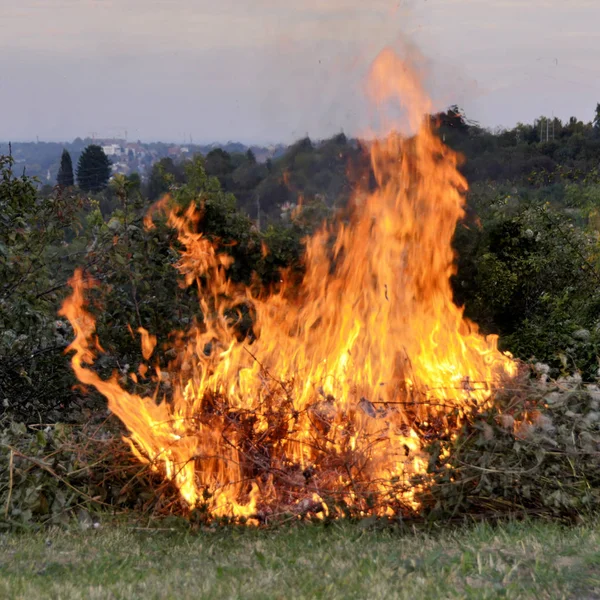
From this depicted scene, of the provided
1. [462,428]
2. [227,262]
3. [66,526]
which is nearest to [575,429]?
[462,428]

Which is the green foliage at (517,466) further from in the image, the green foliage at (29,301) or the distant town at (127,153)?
the distant town at (127,153)

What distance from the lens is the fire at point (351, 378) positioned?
5.71m

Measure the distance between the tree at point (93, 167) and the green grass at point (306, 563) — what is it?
22392 millimetres

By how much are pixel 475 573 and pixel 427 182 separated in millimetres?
4037

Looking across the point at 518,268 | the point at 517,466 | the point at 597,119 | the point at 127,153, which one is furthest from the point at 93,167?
the point at 517,466

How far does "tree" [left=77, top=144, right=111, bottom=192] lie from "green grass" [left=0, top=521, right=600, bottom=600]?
2239cm

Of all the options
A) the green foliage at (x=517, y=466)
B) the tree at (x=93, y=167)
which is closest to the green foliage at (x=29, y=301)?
the green foliage at (x=517, y=466)

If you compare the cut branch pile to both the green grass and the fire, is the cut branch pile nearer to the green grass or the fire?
the fire

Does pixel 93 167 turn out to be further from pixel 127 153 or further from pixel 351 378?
pixel 351 378

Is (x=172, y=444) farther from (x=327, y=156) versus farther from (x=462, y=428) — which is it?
(x=327, y=156)

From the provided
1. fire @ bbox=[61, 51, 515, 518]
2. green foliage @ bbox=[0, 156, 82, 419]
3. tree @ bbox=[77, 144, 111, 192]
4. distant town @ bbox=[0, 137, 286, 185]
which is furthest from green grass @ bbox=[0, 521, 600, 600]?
tree @ bbox=[77, 144, 111, 192]

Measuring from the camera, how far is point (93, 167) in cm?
3027

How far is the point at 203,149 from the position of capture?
12516 millimetres

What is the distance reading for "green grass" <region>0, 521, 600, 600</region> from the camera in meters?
3.91
